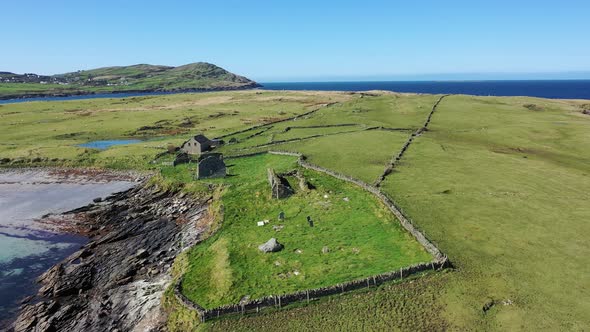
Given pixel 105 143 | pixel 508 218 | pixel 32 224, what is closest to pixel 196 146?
pixel 32 224

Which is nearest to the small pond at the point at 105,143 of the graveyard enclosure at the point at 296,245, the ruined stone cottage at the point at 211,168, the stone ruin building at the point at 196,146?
the stone ruin building at the point at 196,146

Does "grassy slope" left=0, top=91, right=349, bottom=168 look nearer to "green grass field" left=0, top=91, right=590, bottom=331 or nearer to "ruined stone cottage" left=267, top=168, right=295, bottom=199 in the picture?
"green grass field" left=0, top=91, right=590, bottom=331

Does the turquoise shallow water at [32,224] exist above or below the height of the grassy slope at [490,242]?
below

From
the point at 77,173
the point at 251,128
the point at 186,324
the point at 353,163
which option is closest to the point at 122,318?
the point at 186,324

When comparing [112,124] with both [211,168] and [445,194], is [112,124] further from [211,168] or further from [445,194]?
[445,194]

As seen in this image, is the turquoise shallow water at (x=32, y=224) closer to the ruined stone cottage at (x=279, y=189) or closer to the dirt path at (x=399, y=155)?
the ruined stone cottage at (x=279, y=189)

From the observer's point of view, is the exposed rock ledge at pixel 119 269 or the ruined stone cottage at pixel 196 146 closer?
the exposed rock ledge at pixel 119 269
